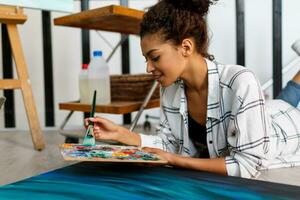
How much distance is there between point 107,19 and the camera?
1.52 metres

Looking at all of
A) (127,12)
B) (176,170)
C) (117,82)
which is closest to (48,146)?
(117,82)

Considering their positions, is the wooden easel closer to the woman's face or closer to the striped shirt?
the striped shirt

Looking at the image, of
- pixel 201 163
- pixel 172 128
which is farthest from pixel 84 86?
pixel 201 163

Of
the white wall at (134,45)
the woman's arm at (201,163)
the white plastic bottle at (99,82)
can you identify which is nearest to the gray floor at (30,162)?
the woman's arm at (201,163)

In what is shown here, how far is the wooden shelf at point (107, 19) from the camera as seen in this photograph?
1404 mm

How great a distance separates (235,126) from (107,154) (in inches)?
12.3

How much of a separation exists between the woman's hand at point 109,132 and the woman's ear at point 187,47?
0.27m

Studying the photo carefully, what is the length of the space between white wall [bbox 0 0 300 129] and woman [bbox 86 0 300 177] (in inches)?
45.6

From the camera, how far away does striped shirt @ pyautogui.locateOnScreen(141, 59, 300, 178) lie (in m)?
0.90

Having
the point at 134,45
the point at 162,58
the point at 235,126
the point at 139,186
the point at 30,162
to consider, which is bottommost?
the point at 30,162

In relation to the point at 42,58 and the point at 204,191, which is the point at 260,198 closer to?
the point at 204,191

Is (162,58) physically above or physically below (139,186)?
above

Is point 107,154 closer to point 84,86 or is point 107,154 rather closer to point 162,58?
point 162,58

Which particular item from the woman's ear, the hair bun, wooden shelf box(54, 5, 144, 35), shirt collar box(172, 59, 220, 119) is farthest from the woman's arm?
wooden shelf box(54, 5, 144, 35)
